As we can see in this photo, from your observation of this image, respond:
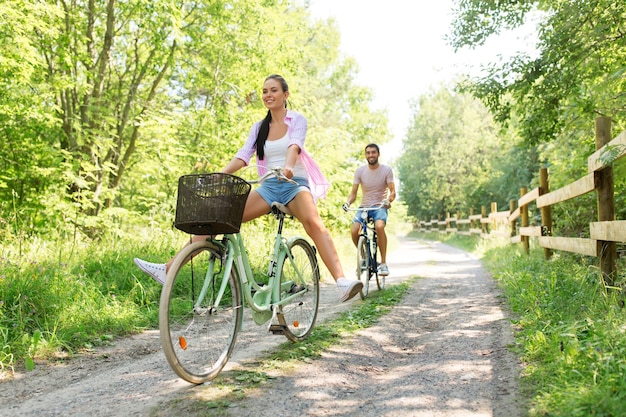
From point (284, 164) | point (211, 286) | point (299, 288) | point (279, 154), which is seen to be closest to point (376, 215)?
point (299, 288)

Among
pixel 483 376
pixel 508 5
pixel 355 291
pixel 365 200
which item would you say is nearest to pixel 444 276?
pixel 365 200

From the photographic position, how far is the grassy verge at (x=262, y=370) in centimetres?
283

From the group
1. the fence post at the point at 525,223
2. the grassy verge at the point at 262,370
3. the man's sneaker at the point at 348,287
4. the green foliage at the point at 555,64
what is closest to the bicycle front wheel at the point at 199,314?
the grassy verge at the point at 262,370

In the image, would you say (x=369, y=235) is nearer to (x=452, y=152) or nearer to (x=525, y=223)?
(x=525, y=223)

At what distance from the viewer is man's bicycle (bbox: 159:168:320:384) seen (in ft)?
10.2

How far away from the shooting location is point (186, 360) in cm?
319

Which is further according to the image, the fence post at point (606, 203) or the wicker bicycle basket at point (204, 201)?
the fence post at point (606, 203)

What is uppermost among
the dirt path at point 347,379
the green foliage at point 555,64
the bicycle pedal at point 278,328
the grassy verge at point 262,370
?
the green foliage at point 555,64

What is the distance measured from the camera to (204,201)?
3131 millimetres

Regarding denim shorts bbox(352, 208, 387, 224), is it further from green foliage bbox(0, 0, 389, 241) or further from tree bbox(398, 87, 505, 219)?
tree bbox(398, 87, 505, 219)

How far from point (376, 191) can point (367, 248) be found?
2.84 feet

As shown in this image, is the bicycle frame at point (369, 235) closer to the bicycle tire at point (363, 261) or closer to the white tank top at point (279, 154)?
the bicycle tire at point (363, 261)

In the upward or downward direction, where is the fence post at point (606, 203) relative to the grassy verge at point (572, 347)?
upward

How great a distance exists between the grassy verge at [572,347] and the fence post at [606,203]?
5.5 inches
